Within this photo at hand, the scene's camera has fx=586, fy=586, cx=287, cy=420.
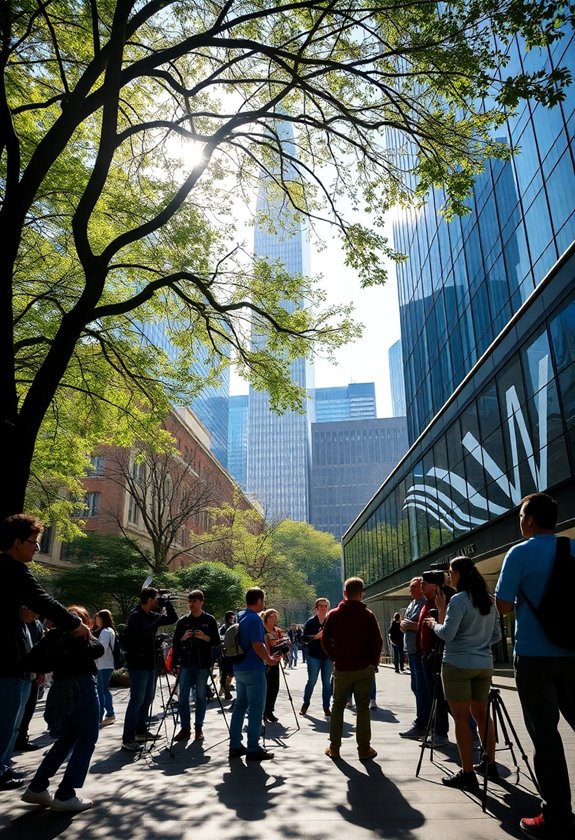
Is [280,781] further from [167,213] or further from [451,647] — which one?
[167,213]

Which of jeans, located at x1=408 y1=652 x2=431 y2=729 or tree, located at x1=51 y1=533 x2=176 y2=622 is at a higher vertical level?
tree, located at x1=51 y1=533 x2=176 y2=622

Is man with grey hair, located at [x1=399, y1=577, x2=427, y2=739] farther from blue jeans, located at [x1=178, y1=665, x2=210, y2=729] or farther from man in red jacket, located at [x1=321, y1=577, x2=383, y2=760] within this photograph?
blue jeans, located at [x1=178, y1=665, x2=210, y2=729]

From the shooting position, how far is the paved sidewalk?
13.5ft

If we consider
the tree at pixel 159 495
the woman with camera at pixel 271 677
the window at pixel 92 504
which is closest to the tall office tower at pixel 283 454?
the window at pixel 92 504

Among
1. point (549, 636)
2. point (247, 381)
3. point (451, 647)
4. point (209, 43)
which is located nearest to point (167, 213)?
point (209, 43)

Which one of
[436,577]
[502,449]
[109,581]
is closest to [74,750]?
[436,577]

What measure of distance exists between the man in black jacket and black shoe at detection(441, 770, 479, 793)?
11.1ft

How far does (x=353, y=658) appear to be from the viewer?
6672mm

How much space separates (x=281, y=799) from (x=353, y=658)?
197cm

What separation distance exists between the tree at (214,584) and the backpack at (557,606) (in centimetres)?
2682

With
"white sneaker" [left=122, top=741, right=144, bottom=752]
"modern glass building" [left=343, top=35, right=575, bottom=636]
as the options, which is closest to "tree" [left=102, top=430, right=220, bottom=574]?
Result: "modern glass building" [left=343, top=35, right=575, bottom=636]

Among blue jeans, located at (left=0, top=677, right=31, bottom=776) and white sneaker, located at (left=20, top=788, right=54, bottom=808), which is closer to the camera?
blue jeans, located at (left=0, top=677, right=31, bottom=776)

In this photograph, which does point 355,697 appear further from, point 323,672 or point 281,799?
point 323,672

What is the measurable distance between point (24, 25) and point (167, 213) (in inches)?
149
